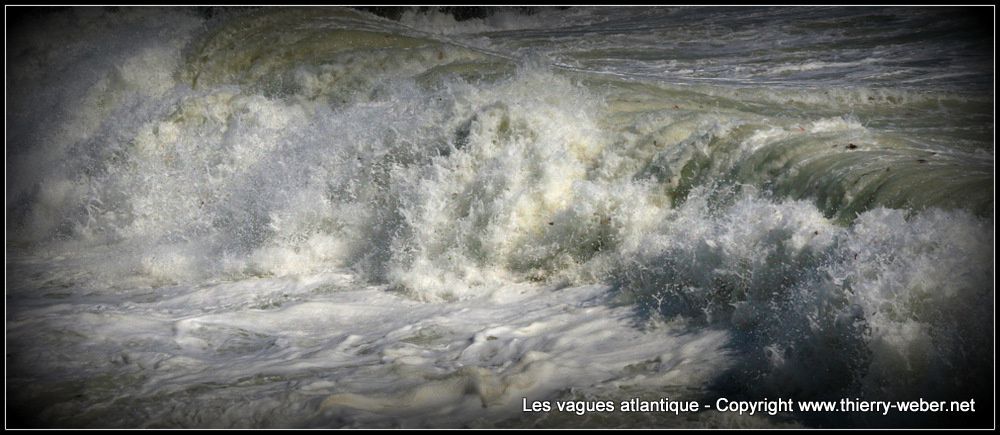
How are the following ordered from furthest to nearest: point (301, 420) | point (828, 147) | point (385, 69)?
point (385, 69) → point (828, 147) → point (301, 420)

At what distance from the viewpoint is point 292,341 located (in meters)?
4.81

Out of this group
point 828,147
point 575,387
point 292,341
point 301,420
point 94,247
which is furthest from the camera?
point 94,247

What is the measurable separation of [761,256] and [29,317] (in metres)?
4.51

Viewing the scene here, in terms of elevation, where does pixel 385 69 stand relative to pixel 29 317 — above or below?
above

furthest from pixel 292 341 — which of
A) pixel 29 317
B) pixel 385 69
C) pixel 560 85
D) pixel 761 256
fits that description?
pixel 385 69

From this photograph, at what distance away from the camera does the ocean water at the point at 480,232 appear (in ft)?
11.7

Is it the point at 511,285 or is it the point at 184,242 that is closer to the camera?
the point at 511,285

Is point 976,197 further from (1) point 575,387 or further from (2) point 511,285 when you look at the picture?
(2) point 511,285

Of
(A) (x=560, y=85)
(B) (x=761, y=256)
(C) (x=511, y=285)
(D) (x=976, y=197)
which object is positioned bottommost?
(C) (x=511, y=285)

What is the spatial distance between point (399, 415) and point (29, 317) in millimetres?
2929

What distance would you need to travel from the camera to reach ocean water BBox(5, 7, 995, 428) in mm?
3561

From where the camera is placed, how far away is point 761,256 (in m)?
4.43

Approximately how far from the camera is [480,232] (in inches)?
239

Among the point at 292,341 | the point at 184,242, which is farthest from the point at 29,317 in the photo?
the point at 184,242
